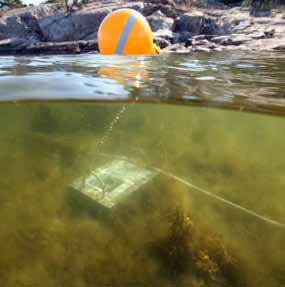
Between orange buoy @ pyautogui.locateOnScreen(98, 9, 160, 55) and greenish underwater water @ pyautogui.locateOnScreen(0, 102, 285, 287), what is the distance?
492 cm

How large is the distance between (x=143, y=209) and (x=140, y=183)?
0.35m

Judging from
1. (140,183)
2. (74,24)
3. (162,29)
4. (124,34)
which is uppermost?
(124,34)

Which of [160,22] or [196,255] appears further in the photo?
[160,22]

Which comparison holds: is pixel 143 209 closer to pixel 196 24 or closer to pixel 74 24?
pixel 196 24

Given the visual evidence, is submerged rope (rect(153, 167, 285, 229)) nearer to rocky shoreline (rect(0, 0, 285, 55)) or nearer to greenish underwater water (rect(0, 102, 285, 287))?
greenish underwater water (rect(0, 102, 285, 287))

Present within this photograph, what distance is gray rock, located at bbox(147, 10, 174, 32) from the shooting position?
2486 cm

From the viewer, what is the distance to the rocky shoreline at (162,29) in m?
17.8

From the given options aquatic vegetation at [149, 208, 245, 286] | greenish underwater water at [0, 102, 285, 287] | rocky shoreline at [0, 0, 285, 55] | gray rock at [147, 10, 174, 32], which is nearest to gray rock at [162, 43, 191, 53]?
rocky shoreline at [0, 0, 285, 55]

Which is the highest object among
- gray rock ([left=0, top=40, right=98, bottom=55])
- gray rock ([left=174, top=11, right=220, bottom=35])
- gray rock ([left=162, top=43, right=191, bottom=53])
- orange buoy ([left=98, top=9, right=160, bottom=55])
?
orange buoy ([left=98, top=9, right=160, bottom=55])

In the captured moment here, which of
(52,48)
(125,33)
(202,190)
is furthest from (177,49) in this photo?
(202,190)

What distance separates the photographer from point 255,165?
3.25 meters

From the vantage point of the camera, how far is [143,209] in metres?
2.54

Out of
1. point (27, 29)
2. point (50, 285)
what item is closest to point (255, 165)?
point (50, 285)

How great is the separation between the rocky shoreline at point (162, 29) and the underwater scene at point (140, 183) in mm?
11949
